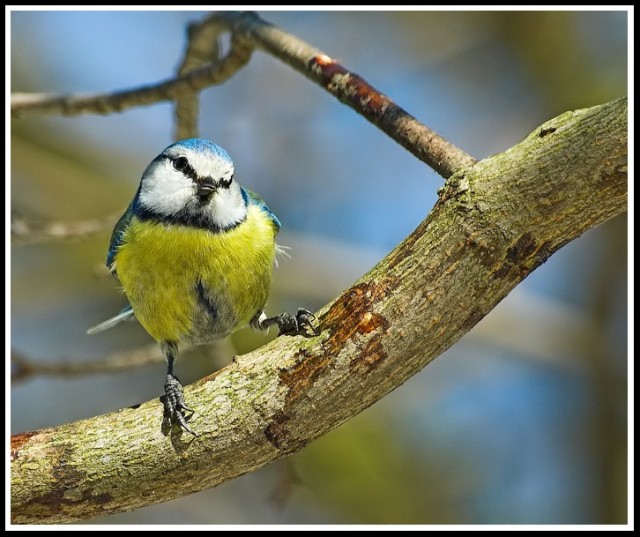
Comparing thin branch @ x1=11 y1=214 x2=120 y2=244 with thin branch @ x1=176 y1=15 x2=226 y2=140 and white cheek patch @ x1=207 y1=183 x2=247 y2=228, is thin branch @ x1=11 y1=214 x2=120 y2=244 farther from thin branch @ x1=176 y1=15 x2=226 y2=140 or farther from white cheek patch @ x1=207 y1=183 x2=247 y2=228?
white cheek patch @ x1=207 y1=183 x2=247 y2=228

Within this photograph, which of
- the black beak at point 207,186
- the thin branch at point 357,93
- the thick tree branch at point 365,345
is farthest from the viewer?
the black beak at point 207,186

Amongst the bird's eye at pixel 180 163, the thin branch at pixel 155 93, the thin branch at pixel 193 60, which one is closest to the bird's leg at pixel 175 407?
the bird's eye at pixel 180 163

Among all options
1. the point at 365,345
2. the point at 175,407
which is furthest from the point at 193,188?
the point at 365,345

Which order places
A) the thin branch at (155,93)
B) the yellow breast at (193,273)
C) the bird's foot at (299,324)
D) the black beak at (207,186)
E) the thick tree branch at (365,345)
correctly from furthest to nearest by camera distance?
1. the thin branch at (155,93)
2. the yellow breast at (193,273)
3. the black beak at (207,186)
4. the bird's foot at (299,324)
5. the thick tree branch at (365,345)

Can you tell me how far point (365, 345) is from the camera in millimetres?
2109

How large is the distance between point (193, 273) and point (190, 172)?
→ 0.36 meters

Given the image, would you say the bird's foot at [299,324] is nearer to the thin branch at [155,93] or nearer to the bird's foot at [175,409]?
the bird's foot at [175,409]

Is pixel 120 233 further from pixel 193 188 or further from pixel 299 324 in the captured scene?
pixel 299 324

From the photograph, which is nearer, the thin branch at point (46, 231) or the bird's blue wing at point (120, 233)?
the bird's blue wing at point (120, 233)

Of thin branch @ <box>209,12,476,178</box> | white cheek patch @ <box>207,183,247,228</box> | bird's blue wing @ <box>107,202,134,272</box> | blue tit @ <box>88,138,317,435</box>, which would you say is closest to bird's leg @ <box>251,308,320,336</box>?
blue tit @ <box>88,138,317,435</box>

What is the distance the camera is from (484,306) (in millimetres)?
2090

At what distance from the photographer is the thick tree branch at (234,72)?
2480 mm

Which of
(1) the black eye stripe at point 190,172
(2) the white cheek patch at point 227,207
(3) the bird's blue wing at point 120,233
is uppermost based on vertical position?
(3) the bird's blue wing at point 120,233

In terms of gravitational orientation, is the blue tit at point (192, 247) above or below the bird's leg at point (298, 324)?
above
